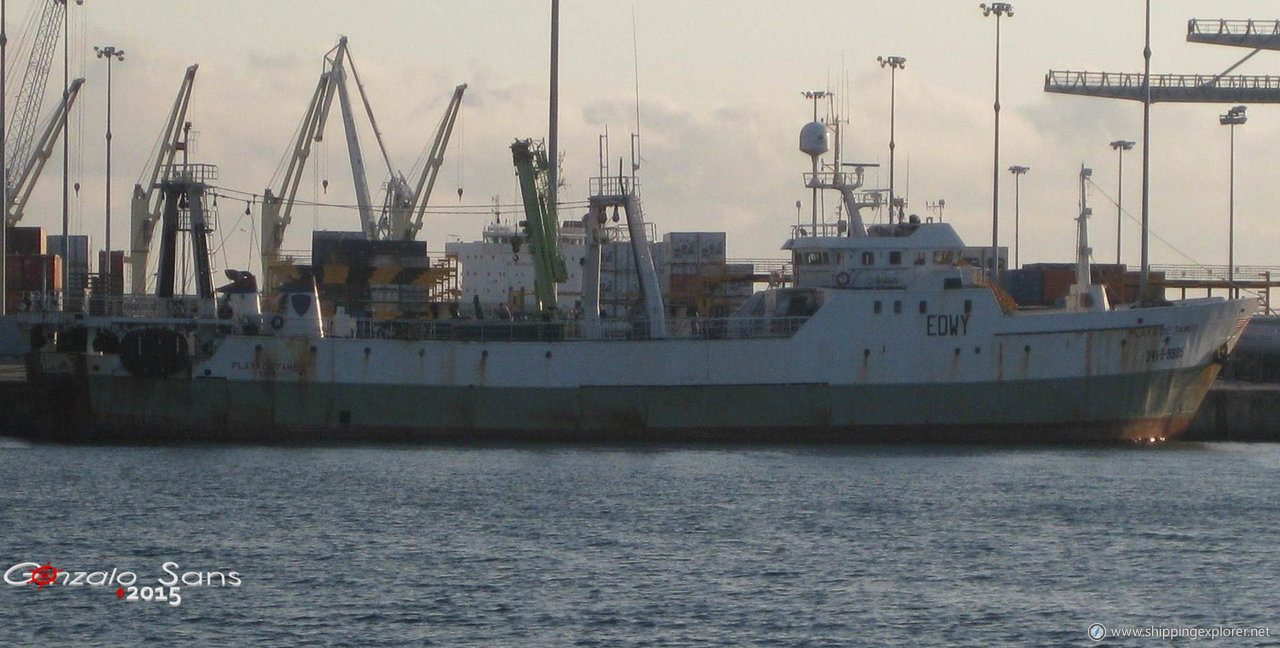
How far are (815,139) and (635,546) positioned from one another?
2155cm

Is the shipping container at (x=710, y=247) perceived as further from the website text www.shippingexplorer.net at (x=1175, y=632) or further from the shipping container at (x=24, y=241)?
the website text www.shippingexplorer.net at (x=1175, y=632)

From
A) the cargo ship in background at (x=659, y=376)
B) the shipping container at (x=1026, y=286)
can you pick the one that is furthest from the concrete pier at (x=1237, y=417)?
the shipping container at (x=1026, y=286)

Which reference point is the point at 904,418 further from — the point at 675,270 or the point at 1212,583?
the point at 675,270

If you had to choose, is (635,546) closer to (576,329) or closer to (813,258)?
(576,329)

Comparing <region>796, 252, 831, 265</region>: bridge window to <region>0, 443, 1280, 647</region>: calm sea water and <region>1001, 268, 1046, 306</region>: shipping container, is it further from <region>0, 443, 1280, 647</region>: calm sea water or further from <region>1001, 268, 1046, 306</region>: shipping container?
<region>1001, 268, 1046, 306</region>: shipping container

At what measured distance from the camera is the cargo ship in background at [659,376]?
46.4 meters

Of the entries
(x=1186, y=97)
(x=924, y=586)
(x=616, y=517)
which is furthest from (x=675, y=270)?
(x=924, y=586)

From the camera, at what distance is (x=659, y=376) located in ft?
153

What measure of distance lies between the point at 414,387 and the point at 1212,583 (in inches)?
935

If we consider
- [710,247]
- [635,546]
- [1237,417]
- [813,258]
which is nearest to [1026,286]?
[710,247]

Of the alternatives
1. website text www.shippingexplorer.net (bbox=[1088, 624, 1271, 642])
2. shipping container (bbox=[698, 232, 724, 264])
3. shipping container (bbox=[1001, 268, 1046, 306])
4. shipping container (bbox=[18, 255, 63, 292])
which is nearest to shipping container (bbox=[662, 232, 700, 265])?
shipping container (bbox=[698, 232, 724, 264])

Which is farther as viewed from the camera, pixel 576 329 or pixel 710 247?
pixel 710 247

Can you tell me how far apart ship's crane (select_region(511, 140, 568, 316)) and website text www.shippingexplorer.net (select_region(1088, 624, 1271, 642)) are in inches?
1034

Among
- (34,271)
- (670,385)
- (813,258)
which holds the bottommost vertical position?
(670,385)
